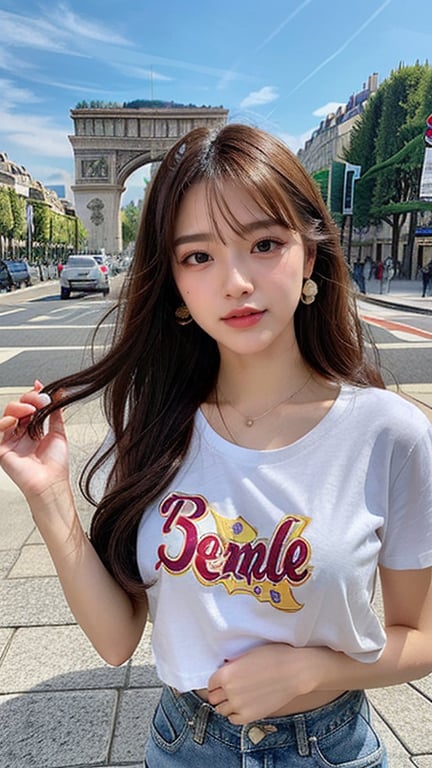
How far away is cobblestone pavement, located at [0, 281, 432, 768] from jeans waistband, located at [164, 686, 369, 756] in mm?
980

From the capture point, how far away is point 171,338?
143 cm

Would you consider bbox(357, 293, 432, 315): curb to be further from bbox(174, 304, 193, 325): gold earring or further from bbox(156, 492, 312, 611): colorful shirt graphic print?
bbox(156, 492, 312, 611): colorful shirt graphic print

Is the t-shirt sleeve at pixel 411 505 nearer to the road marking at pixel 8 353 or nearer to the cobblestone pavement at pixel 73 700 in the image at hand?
the cobblestone pavement at pixel 73 700

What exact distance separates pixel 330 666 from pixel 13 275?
31357mm

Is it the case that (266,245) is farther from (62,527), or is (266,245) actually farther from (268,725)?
(268,725)

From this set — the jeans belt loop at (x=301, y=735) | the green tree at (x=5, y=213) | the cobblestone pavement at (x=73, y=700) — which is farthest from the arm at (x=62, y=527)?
the green tree at (x=5, y=213)

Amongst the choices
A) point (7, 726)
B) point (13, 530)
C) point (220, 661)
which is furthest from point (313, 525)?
point (13, 530)

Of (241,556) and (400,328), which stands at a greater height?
(241,556)

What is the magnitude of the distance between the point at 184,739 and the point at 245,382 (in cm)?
65

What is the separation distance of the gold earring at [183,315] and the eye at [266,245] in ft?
0.95

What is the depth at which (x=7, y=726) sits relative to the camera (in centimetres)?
208

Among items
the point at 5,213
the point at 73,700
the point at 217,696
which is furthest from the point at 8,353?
the point at 5,213

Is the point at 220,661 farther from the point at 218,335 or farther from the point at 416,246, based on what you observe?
the point at 416,246

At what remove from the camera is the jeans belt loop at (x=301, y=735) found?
1.07 metres
